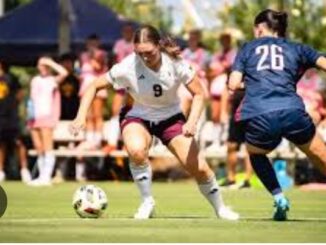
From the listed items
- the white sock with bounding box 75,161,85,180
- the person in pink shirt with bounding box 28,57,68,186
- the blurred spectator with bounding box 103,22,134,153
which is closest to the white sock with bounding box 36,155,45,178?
the person in pink shirt with bounding box 28,57,68,186

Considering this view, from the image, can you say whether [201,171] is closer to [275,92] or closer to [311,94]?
[275,92]

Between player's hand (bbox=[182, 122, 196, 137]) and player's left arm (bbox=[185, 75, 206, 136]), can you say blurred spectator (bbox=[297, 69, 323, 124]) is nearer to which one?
player's left arm (bbox=[185, 75, 206, 136])

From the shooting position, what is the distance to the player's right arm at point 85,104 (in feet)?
45.8

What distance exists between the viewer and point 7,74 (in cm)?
2609

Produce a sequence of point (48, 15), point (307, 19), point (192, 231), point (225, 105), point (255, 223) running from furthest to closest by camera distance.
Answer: point (307, 19), point (48, 15), point (225, 105), point (255, 223), point (192, 231)

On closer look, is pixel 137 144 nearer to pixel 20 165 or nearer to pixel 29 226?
pixel 29 226

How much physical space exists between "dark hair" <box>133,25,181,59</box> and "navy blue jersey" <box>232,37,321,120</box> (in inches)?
29.9

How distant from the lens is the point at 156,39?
14102 mm

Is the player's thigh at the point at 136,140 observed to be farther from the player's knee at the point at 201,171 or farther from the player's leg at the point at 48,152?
the player's leg at the point at 48,152

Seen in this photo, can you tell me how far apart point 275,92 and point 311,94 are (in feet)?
34.0

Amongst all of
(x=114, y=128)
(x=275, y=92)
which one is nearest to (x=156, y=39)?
(x=275, y=92)

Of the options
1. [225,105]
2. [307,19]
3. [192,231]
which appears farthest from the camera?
[307,19]

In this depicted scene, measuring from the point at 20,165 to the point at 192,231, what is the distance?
14592 millimetres

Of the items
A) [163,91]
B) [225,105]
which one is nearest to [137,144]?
[163,91]
